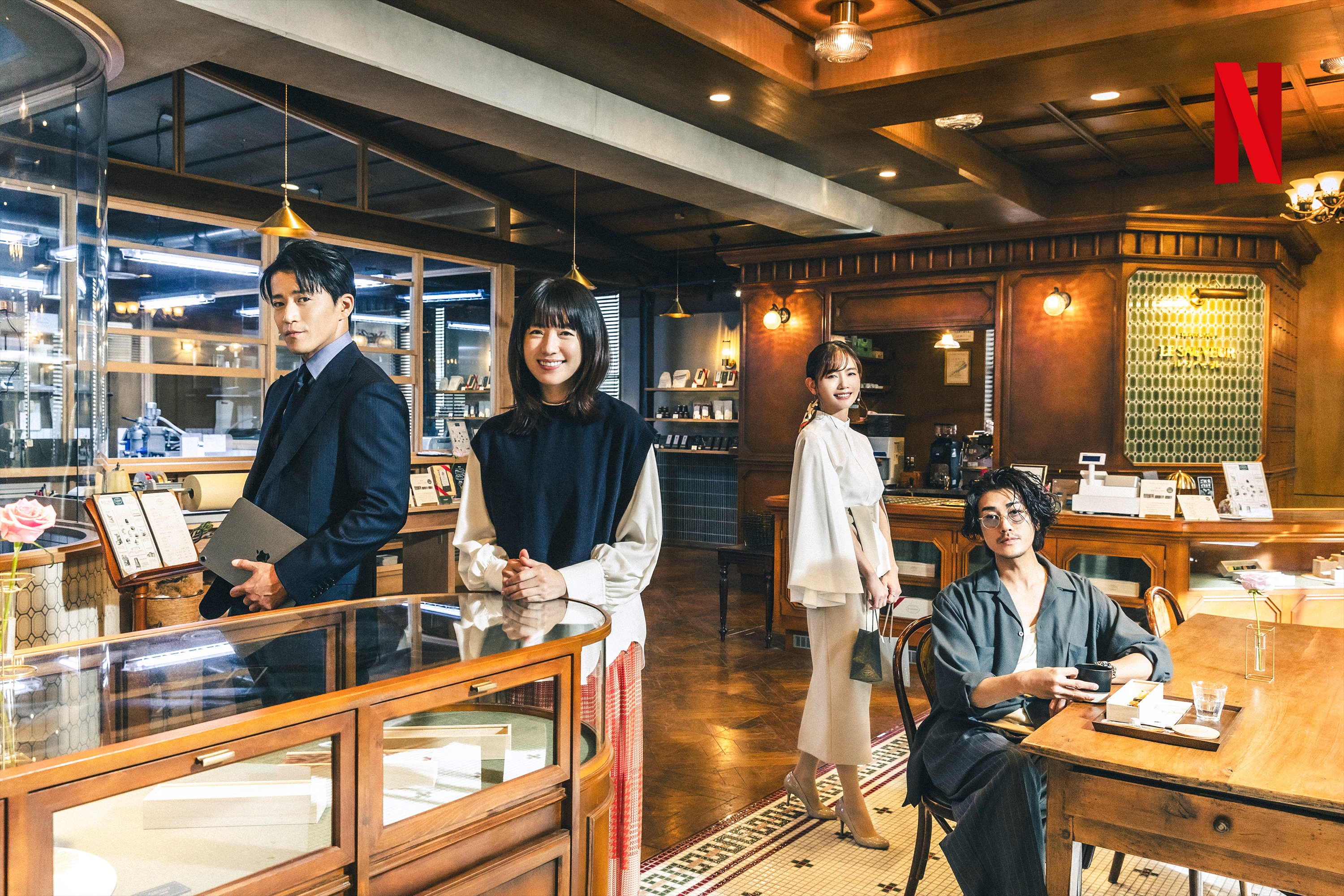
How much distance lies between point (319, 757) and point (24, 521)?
58 centimetres

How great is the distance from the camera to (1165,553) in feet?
16.6

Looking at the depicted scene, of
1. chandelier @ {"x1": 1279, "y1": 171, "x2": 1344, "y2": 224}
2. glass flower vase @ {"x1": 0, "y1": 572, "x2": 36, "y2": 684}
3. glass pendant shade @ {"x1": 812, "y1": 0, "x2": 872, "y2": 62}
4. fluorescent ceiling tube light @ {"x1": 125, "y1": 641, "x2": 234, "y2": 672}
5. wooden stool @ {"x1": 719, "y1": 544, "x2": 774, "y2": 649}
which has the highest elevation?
glass pendant shade @ {"x1": 812, "y1": 0, "x2": 872, "y2": 62}

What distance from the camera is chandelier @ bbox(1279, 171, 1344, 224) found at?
7.00 m

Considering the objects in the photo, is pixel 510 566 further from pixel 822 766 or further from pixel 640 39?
pixel 640 39

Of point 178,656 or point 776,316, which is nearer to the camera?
point 178,656

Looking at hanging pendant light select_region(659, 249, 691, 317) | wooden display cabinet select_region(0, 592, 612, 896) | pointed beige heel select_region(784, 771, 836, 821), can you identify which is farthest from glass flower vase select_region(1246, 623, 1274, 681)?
hanging pendant light select_region(659, 249, 691, 317)

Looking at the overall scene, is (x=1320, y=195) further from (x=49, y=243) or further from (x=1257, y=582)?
(x=49, y=243)

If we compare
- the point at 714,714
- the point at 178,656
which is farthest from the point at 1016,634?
the point at 714,714

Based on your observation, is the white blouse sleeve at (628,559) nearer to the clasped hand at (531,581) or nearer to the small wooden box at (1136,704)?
the clasped hand at (531,581)

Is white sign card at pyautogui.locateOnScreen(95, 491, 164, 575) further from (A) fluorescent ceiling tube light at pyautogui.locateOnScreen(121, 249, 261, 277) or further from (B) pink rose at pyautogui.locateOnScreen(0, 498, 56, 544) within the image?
(A) fluorescent ceiling tube light at pyautogui.locateOnScreen(121, 249, 261, 277)

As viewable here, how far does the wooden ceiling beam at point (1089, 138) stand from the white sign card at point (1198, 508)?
2883 millimetres

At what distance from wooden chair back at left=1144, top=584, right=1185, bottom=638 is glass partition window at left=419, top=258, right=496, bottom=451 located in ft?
22.9

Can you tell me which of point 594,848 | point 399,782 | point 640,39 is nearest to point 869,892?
point 594,848

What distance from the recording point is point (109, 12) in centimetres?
407
